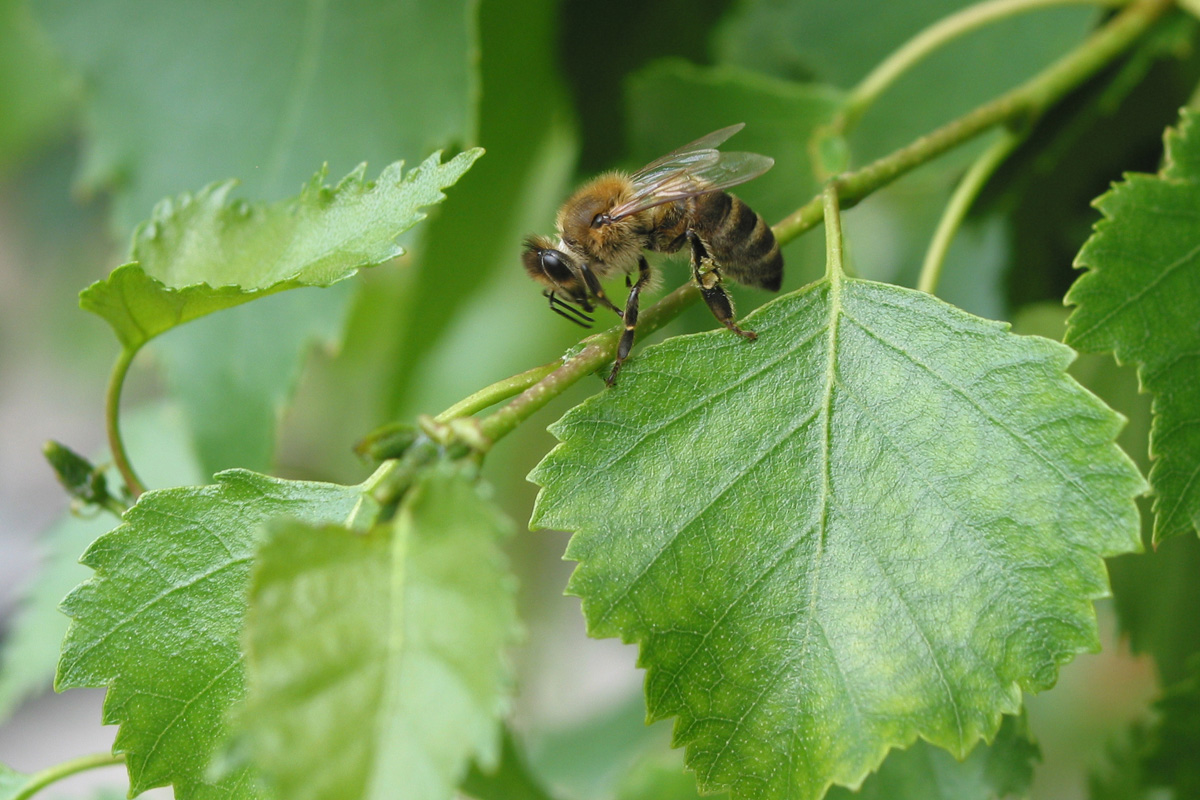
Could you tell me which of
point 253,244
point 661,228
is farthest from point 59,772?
point 661,228

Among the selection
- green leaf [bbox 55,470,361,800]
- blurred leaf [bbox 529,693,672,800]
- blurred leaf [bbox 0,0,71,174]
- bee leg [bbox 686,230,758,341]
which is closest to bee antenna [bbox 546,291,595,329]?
bee leg [bbox 686,230,758,341]

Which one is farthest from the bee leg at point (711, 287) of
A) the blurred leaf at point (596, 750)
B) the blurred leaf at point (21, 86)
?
the blurred leaf at point (21, 86)

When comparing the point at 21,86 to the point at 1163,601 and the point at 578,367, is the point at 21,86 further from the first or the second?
the point at 1163,601

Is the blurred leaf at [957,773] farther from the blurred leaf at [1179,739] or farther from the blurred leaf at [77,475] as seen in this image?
the blurred leaf at [77,475]

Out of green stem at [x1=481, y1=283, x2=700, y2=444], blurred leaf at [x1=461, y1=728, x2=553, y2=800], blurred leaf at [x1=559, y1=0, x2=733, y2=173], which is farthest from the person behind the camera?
blurred leaf at [x1=559, y1=0, x2=733, y2=173]

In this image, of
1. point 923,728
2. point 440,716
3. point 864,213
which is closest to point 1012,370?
point 923,728

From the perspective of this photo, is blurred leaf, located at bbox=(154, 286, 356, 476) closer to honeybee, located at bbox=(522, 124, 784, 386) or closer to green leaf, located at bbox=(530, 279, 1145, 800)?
honeybee, located at bbox=(522, 124, 784, 386)

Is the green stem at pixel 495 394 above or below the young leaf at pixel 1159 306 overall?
above
